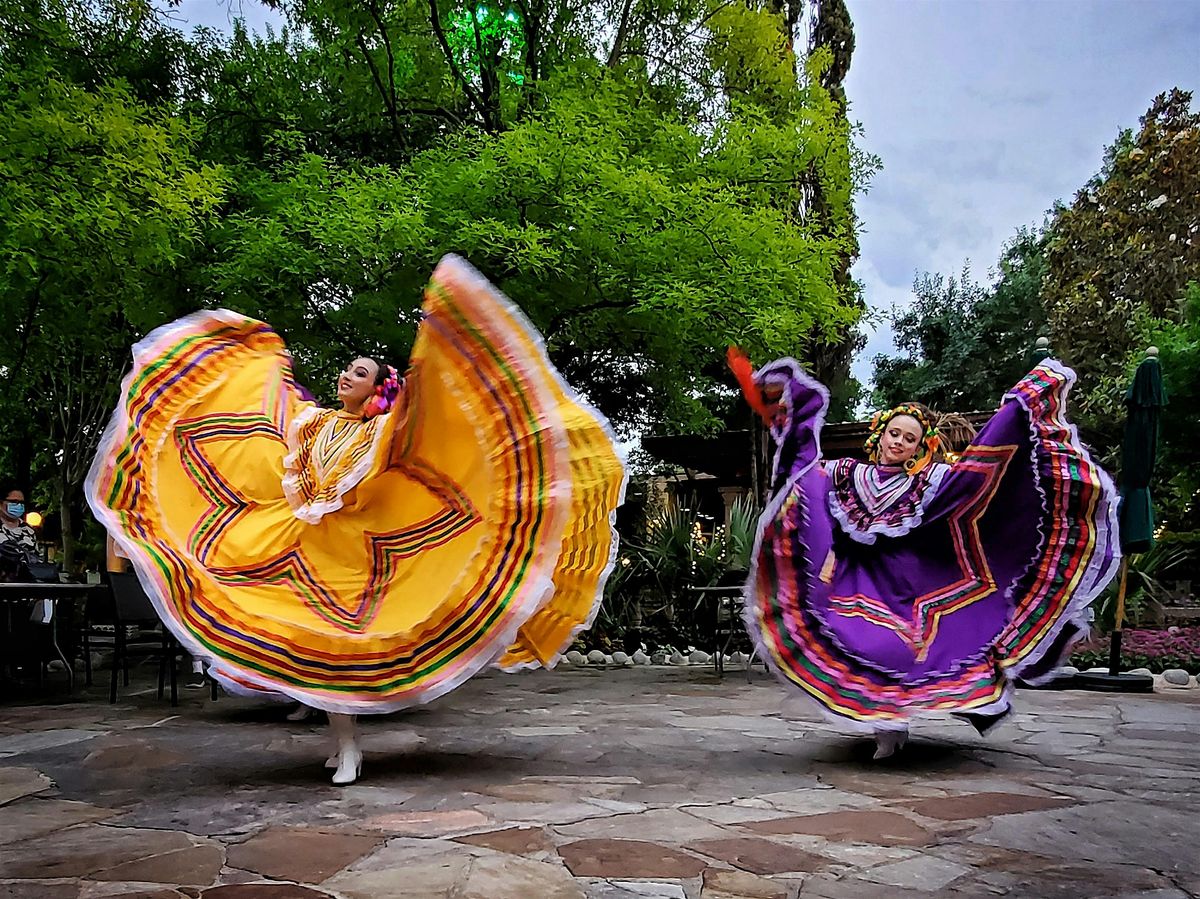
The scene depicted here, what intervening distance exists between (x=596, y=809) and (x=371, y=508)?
1360mm

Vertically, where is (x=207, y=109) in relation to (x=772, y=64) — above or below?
below

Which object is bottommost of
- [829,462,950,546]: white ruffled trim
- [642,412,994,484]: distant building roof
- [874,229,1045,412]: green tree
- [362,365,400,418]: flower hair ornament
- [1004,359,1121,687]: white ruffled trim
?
[1004,359,1121,687]: white ruffled trim

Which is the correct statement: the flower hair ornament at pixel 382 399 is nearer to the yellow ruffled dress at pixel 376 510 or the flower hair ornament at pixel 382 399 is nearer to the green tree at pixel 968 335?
the yellow ruffled dress at pixel 376 510

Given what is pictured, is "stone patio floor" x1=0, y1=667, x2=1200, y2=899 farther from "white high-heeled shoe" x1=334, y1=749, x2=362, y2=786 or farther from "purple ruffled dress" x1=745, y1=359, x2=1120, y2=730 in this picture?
"purple ruffled dress" x1=745, y1=359, x2=1120, y2=730

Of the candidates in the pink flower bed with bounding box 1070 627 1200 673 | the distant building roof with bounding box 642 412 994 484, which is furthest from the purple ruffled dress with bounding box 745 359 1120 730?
the distant building roof with bounding box 642 412 994 484

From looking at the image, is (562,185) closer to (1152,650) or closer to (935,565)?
(935,565)

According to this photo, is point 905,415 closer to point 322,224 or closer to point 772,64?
point 322,224

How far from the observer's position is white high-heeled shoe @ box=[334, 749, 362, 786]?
326cm

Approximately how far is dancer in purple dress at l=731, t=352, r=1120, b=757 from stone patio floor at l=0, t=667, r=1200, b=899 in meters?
0.35

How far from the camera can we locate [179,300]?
698cm

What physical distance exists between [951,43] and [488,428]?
45.9ft

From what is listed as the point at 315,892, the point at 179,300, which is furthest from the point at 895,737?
the point at 179,300

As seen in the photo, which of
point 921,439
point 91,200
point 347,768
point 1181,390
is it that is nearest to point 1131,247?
point 1181,390

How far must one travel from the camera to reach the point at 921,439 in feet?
13.2
